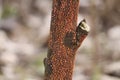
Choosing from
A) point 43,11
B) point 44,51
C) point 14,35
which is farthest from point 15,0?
point 44,51

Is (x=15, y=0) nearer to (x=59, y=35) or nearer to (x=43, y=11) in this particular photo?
(x=43, y=11)

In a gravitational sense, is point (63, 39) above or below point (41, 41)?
below

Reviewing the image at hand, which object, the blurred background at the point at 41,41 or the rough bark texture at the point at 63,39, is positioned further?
the blurred background at the point at 41,41

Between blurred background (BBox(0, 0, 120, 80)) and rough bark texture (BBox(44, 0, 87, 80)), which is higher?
blurred background (BBox(0, 0, 120, 80))

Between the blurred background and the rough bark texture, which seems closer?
the rough bark texture
